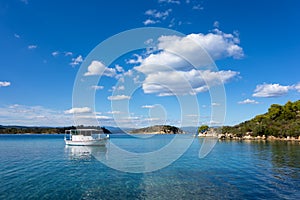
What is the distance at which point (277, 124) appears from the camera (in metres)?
124

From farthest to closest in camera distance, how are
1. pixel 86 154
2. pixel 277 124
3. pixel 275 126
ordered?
1. pixel 277 124
2. pixel 275 126
3. pixel 86 154

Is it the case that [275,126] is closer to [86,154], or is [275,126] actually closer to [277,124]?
[277,124]

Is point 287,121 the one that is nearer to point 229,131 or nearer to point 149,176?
point 229,131

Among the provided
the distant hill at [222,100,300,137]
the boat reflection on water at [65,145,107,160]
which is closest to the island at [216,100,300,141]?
the distant hill at [222,100,300,137]

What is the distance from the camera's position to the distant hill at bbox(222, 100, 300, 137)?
4451 inches

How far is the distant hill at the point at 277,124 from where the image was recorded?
113 metres

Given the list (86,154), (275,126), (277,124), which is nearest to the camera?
(86,154)

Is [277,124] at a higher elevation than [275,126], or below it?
higher

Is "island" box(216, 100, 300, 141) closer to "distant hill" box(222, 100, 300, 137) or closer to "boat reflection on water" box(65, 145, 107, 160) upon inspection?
"distant hill" box(222, 100, 300, 137)

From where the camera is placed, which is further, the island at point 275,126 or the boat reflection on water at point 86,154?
the island at point 275,126

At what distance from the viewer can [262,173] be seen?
1262 inches

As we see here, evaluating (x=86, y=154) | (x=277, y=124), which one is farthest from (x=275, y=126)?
(x=86, y=154)

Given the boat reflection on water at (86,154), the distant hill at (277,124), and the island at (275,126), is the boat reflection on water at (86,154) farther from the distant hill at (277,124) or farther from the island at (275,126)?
the distant hill at (277,124)

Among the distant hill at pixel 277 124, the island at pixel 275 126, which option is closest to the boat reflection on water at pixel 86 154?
the island at pixel 275 126
